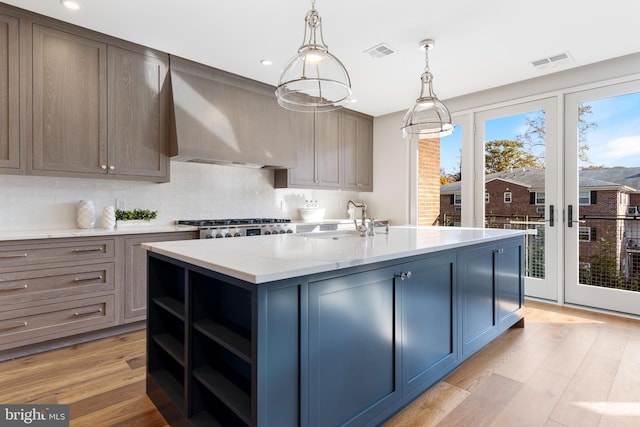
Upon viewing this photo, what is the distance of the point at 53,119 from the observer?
274 cm

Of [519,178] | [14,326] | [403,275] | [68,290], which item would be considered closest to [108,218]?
[68,290]

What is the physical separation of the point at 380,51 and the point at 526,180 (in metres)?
2.28

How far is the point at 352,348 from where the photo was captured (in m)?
1.50

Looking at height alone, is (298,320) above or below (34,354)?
above

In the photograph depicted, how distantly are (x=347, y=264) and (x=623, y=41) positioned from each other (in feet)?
11.5

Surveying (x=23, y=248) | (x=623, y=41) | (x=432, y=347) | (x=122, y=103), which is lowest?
(x=432, y=347)

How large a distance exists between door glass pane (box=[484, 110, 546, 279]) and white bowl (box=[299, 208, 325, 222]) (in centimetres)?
218

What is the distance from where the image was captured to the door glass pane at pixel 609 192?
3375mm

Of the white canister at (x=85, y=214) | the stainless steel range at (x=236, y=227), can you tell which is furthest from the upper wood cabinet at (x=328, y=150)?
the white canister at (x=85, y=214)

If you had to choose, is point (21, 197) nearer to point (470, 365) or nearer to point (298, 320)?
point (298, 320)

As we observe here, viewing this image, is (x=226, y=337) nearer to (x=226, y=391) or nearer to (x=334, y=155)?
(x=226, y=391)

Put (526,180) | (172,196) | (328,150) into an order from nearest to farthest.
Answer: (172,196), (526,180), (328,150)

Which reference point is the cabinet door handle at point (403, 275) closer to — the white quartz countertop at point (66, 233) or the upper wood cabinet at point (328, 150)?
the white quartz countertop at point (66, 233)

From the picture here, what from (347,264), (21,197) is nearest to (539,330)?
(347,264)
